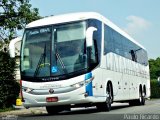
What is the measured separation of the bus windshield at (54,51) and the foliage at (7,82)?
8.39m

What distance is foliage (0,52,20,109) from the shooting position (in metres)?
25.8

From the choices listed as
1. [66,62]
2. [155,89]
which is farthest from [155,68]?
[66,62]

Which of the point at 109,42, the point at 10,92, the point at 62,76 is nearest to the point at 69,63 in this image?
the point at 62,76

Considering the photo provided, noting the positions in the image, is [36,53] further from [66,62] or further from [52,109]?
[52,109]

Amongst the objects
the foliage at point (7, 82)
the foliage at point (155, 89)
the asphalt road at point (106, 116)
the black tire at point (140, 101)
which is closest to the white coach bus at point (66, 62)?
the asphalt road at point (106, 116)

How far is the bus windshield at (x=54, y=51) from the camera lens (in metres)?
16.7

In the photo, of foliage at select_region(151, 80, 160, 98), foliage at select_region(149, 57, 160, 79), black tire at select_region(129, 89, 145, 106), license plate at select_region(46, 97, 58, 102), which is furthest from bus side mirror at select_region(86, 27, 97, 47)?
foliage at select_region(149, 57, 160, 79)

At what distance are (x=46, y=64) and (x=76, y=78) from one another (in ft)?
4.25

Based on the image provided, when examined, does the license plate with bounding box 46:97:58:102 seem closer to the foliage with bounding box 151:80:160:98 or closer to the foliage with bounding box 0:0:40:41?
the foliage with bounding box 0:0:40:41

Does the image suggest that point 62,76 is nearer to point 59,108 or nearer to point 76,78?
point 76,78

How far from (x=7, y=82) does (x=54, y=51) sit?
9.94 meters

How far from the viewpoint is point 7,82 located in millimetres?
26297

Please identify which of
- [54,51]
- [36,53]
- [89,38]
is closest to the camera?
[89,38]

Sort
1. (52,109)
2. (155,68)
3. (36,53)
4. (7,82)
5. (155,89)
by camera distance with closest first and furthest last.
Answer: (36,53)
(52,109)
(7,82)
(155,89)
(155,68)
